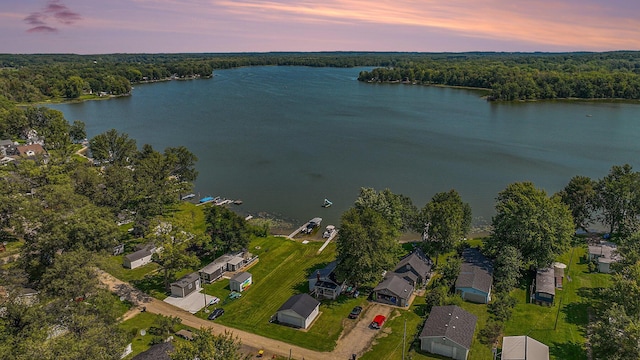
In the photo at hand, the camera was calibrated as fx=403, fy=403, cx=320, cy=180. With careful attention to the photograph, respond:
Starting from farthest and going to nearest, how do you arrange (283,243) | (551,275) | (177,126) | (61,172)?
1. (177,126)
2. (61,172)
3. (283,243)
4. (551,275)

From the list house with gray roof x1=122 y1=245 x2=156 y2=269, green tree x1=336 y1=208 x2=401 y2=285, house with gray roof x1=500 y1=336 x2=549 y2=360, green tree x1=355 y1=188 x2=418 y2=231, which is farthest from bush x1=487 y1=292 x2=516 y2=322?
house with gray roof x1=122 y1=245 x2=156 y2=269

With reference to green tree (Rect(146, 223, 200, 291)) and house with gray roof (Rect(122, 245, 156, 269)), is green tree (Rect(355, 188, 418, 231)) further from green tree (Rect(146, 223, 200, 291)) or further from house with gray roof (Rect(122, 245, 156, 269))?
house with gray roof (Rect(122, 245, 156, 269))

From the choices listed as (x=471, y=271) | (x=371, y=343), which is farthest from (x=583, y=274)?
(x=371, y=343)

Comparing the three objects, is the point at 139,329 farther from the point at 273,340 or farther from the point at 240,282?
the point at 273,340

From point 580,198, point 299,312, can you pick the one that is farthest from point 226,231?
point 580,198

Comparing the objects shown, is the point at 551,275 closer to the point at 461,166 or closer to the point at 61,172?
the point at 461,166
